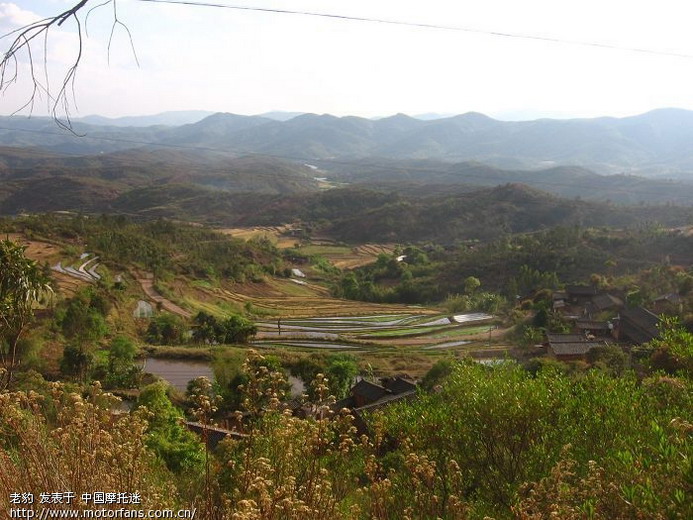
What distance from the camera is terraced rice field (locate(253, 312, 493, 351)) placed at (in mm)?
32375

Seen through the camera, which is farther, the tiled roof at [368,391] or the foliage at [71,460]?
the tiled roof at [368,391]

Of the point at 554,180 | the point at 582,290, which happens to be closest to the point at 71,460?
the point at 582,290

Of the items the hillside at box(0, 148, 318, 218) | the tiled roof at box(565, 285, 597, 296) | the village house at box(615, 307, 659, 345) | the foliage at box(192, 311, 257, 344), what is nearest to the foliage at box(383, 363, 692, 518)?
the foliage at box(192, 311, 257, 344)

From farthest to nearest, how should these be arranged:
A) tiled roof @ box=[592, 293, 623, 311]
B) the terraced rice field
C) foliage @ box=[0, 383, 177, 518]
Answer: tiled roof @ box=[592, 293, 623, 311] → the terraced rice field → foliage @ box=[0, 383, 177, 518]

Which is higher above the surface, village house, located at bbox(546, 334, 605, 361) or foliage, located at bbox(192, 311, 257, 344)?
village house, located at bbox(546, 334, 605, 361)

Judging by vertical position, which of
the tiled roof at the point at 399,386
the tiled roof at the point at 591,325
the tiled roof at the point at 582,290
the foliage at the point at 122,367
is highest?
the foliage at the point at 122,367

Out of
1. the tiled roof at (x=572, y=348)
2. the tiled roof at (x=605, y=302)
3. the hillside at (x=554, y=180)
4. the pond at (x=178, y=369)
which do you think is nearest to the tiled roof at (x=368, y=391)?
the pond at (x=178, y=369)

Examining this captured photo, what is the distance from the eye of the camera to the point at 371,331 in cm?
3688

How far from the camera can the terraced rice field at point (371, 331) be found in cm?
3238

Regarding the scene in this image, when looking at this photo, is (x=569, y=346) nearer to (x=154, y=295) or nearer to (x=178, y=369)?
(x=178, y=369)

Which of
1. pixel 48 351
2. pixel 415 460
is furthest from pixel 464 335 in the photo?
pixel 415 460

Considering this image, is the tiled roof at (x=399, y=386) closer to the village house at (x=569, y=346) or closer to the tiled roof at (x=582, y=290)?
the village house at (x=569, y=346)

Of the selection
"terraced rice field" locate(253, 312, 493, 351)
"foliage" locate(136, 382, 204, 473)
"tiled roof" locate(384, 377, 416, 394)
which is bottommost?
"terraced rice field" locate(253, 312, 493, 351)

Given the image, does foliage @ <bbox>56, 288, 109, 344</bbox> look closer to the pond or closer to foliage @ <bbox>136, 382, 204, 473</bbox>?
the pond
